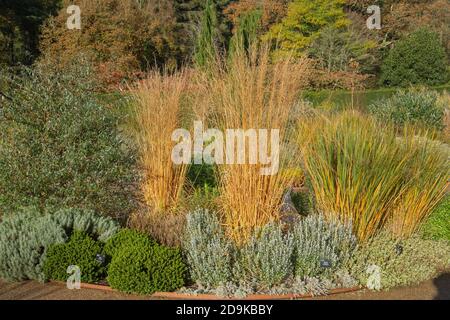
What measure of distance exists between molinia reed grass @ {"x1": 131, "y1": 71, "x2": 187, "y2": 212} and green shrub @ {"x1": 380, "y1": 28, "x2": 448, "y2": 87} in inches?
793

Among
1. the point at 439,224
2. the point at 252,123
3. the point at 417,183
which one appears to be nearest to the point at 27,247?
the point at 252,123

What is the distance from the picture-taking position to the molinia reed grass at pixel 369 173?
4.89m

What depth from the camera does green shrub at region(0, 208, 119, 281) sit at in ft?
14.7

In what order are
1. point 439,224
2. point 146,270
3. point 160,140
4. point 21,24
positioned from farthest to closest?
point 21,24
point 160,140
point 439,224
point 146,270

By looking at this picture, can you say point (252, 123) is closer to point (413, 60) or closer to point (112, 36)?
point (112, 36)

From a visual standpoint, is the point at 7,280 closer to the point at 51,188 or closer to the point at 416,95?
the point at 51,188

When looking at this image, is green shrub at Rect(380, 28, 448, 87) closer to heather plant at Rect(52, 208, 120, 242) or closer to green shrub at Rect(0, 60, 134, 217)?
green shrub at Rect(0, 60, 134, 217)

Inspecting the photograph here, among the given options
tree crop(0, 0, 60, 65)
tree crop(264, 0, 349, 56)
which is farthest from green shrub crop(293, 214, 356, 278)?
tree crop(0, 0, 60, 65)

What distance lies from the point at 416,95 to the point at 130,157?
31.7 ft

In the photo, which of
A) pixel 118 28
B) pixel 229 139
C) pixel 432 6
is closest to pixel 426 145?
pixel 229 139

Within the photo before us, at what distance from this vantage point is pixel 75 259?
436 centimetres

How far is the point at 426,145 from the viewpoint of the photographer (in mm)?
5484

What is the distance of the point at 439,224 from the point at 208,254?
2.35 m
